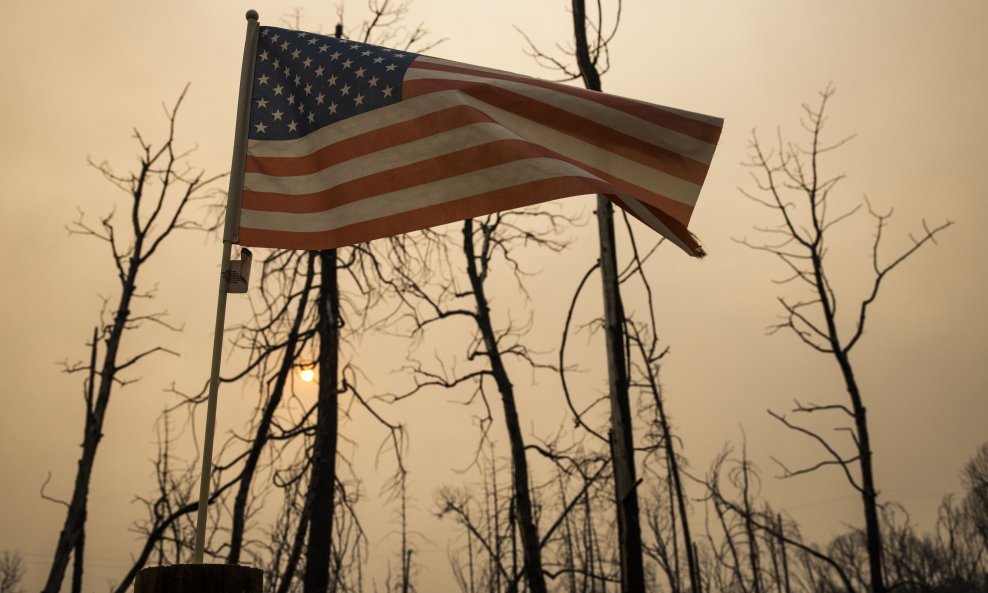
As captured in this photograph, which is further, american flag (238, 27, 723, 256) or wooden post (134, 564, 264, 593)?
american flag (238, 27, 723, 256)

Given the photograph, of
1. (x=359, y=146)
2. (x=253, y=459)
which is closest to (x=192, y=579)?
(x=359, y=146)

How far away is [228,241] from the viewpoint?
11.9ft

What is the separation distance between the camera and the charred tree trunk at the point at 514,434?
8.12m

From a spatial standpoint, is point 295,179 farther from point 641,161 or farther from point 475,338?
point 475,338

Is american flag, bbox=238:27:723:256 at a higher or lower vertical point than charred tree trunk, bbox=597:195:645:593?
higher

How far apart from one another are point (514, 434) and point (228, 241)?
17.7ft

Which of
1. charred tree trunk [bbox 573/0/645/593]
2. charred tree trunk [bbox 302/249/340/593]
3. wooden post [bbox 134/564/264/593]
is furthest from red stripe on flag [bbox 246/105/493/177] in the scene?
charred tree trunk [bbox 302/249/340/593]

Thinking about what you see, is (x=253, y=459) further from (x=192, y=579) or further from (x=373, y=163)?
(x=192, y=579)

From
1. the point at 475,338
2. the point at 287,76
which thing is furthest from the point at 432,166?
the point at 475,338

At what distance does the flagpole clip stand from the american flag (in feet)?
1.80

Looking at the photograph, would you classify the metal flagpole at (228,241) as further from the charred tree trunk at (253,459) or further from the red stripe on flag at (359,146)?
the charred tree trunk at (253,459)

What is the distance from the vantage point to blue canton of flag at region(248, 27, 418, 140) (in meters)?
4.27

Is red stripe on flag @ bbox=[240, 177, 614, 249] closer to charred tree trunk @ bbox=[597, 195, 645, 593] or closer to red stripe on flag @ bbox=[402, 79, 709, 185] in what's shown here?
red stripe on flag @ bbox=[402, 79, 709, 185]

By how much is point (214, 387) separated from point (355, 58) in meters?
2.01
